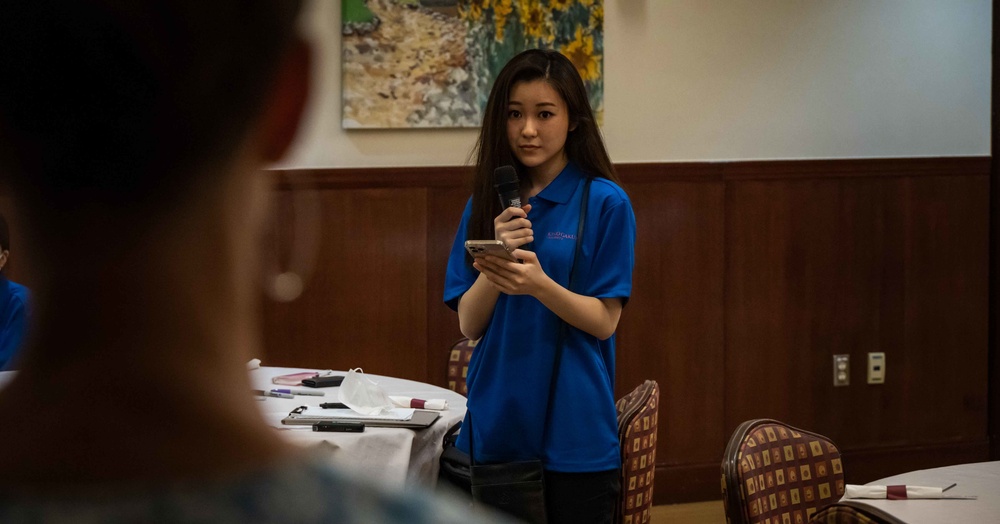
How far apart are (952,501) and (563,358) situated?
86cm

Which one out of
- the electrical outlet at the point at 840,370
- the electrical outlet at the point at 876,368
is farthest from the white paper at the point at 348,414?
the electrical outlet at the point at 876,368

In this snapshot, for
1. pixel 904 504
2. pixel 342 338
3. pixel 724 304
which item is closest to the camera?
pixel 904 504

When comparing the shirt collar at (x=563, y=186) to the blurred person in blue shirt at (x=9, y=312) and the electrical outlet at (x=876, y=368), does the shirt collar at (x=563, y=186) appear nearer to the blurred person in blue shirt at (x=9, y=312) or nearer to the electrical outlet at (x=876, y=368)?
the blurred person in blue shirt at (x=9, y=312)

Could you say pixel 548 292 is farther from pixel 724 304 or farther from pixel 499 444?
pixel 724 304

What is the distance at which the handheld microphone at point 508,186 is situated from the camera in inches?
97.9

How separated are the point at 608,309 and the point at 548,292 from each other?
201mm

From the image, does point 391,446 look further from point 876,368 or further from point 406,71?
point 876,368

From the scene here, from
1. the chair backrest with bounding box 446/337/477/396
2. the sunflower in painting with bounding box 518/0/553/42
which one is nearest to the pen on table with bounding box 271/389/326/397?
the chair backrest with bounding box 446/337/477/396

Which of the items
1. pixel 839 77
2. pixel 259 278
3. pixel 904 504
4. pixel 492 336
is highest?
pixel 839 77

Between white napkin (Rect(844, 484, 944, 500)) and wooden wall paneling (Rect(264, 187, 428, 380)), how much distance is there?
9.17 ft

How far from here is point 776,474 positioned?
243cm

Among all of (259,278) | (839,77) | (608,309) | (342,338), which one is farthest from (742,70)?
(259,278)

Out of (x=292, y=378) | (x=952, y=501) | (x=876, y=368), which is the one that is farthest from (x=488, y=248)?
(x=876, y=368)

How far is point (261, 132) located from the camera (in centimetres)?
46
